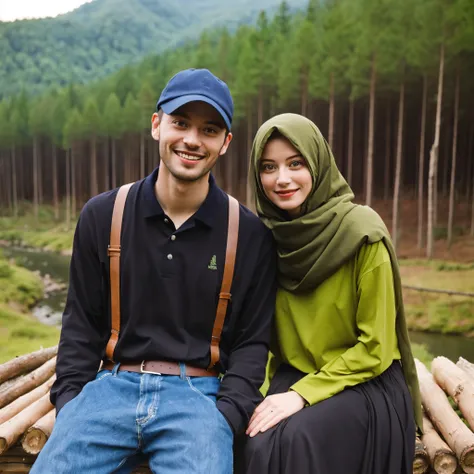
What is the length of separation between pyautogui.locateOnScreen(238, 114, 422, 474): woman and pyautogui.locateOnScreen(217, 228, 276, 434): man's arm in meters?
0.06

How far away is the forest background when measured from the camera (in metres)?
9.39

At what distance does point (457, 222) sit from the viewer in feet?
31.4

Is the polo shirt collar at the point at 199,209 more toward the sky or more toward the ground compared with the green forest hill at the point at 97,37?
more toward the ground

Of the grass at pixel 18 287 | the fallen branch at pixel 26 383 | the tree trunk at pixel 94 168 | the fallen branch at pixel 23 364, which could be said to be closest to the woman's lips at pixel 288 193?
the fallen branch at pixel 26 383

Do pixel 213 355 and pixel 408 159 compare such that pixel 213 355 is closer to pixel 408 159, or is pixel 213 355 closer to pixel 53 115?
pixel 408 159

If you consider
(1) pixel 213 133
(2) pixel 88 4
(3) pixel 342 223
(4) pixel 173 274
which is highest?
(2) pixel 88 4

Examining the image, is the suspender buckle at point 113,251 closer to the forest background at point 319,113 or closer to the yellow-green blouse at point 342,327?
the yellow-green blouse at point 342,327

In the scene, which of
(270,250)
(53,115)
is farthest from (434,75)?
(53,115)

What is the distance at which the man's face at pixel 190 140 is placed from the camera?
198cm

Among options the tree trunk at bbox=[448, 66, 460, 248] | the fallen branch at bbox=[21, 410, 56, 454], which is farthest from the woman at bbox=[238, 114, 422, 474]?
the tree trunk at bbox=[448, 66, 460, 248]

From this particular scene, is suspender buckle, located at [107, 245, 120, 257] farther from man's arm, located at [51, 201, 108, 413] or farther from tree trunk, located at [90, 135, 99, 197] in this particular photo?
tree trunk, located at [90, 135, 99, 197]

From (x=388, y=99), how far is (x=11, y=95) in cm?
1495

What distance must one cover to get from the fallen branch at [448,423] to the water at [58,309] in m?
4.94

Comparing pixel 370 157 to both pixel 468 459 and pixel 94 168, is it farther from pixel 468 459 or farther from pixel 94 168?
pixel 94 168
